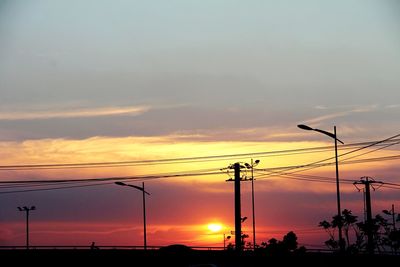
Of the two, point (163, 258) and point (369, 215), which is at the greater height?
point (369, 215)

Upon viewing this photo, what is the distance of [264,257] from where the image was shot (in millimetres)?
85750

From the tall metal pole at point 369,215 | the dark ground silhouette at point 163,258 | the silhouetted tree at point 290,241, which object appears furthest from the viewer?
the silhouetted tree at point 290,241

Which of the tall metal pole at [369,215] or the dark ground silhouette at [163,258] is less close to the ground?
the tall metal pole at [369,215]

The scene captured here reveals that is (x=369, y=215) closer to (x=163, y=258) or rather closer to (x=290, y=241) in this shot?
(x=163, y=258)

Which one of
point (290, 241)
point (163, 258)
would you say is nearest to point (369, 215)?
point (163, 258)

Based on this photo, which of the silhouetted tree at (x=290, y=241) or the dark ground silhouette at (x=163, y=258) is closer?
the dark ground silhouette at (x=163, y=258)

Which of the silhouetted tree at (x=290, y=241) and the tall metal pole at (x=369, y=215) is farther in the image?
the silhouetted tree at (x=290, y=241)

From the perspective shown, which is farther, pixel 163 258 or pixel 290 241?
pixel 290 241

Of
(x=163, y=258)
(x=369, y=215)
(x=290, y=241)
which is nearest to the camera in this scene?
(x=369, y=215)

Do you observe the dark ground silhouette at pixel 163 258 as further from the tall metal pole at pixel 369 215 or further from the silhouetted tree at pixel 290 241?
the silhouetted tree at pixel 290 241

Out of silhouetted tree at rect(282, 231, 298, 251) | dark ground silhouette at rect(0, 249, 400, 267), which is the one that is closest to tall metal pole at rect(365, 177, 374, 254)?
dark ground silhouette at rect(0, 249, 400, 267)

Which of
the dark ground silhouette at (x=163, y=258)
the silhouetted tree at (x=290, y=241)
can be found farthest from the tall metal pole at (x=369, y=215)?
the silhouetted tree at (x=290, y=241)

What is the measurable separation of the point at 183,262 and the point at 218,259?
414 cm

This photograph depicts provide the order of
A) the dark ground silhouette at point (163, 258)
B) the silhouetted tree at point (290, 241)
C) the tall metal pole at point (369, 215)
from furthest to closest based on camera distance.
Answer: the silhouetted tree at point (290, 241), the dark ground silhouette at point (163, 258), the tall metal pole at point (369, 215)
